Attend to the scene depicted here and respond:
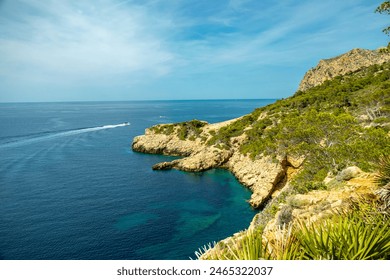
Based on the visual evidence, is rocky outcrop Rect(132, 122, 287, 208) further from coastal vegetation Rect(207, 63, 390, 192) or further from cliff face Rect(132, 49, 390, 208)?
coastal vegetation Rect(207, 63, 390, 192)

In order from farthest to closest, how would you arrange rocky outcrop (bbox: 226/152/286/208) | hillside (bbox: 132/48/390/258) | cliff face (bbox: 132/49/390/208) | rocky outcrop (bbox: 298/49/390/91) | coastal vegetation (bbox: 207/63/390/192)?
rocky outcrop (bbox: 298/49/390/91) → rocky outcrop (bbox: 226/152/286/208) → cliff face (bbox: 132/49/390/208) → coastal vegetation (bbox: 207/63/390/192) → hillside (bbox: 132/48/390/258)

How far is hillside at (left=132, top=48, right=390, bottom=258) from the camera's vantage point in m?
11.2

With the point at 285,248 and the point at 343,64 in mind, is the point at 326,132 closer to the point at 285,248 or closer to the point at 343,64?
the point at 285,248

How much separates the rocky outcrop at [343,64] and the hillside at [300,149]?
29399 millimetres

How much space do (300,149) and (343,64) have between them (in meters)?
81.6

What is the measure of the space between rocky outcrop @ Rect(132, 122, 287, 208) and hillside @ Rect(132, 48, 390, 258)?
0.37ft

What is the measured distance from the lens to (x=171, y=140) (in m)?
63.6

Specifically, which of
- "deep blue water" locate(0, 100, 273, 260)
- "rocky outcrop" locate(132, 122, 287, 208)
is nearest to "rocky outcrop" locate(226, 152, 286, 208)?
"rocky outcrop" locate(132, 122, 287, 208)

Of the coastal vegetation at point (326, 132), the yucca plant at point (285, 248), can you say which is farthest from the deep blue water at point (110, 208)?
the yucca plant at point (285, 248)

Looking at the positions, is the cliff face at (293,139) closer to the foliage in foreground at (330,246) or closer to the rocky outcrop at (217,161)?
the rocky outcrop at (217,161)

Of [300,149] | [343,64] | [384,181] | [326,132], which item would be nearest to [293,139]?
[326,132]

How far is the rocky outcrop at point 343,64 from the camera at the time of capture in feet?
280

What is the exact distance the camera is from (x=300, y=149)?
24078 millimetres
